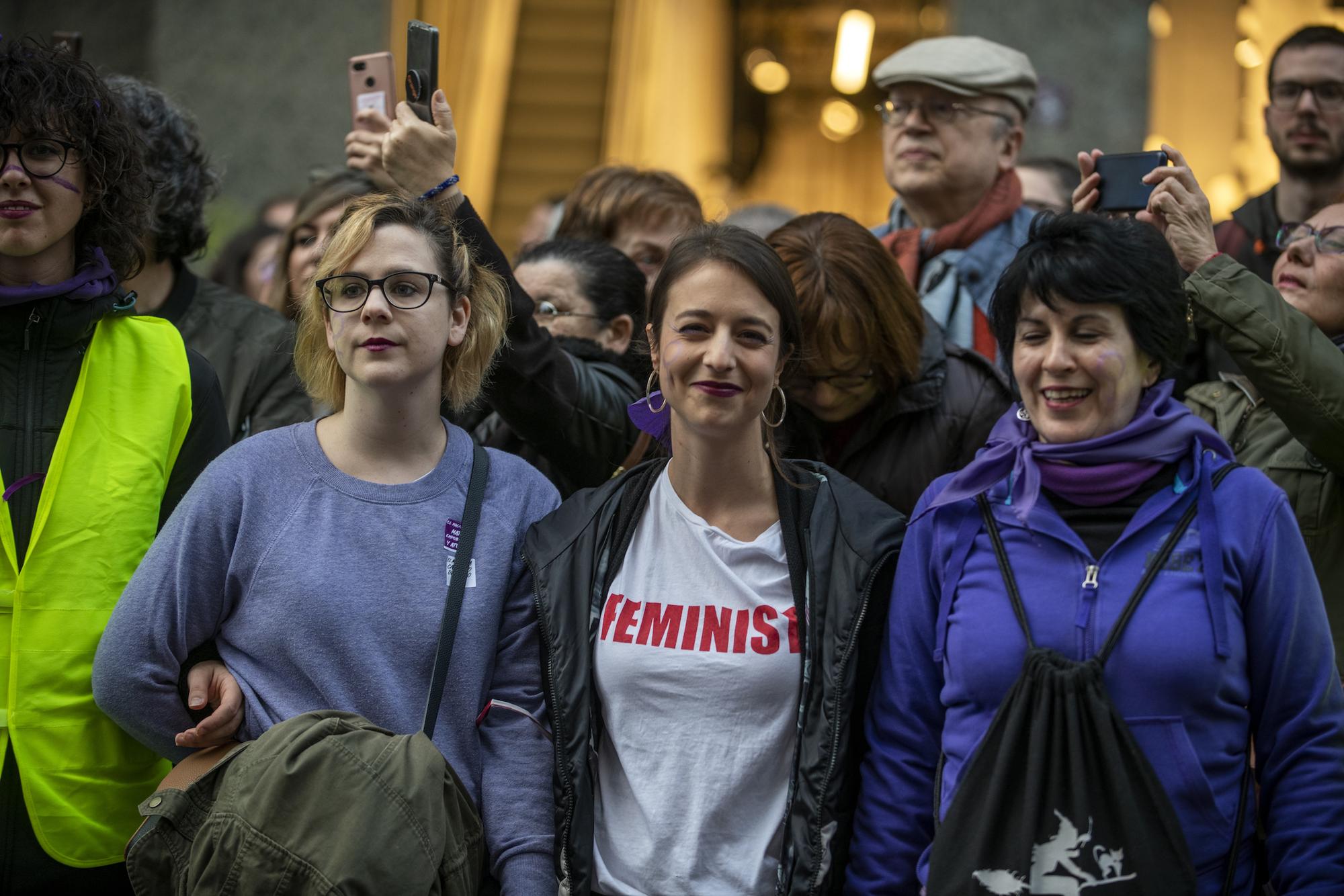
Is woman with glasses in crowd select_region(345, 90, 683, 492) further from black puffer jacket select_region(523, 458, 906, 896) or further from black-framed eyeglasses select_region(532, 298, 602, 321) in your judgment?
black puffer jacket select_region(523, 458, 906, 896)

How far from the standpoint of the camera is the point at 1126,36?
6.92 meters

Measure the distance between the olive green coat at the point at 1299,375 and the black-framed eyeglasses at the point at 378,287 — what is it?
1.47 metres

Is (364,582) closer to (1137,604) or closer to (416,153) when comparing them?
(416,153)

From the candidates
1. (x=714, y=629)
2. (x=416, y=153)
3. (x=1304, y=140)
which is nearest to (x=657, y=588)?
(x=714, y=629)

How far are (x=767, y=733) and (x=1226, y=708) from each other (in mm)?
780

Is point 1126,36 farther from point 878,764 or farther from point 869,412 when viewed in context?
point 878,764

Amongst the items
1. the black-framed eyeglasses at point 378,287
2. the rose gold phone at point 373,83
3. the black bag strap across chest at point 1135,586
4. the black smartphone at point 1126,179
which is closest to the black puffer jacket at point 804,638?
the black bag strap across chest at point 1135,586

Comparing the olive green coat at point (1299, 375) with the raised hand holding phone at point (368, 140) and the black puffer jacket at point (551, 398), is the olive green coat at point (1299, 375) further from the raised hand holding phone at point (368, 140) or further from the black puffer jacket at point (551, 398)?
the raised hand holding phone at point (368, 140)

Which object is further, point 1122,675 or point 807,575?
point 807,575

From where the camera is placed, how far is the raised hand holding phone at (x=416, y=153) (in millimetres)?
2945

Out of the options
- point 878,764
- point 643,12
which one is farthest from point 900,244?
point 643,12

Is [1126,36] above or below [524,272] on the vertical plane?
above

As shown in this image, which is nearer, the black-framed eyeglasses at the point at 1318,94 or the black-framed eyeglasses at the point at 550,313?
the black-framed eyeglasses at the point at 550,313

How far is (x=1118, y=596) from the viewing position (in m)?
2.34
